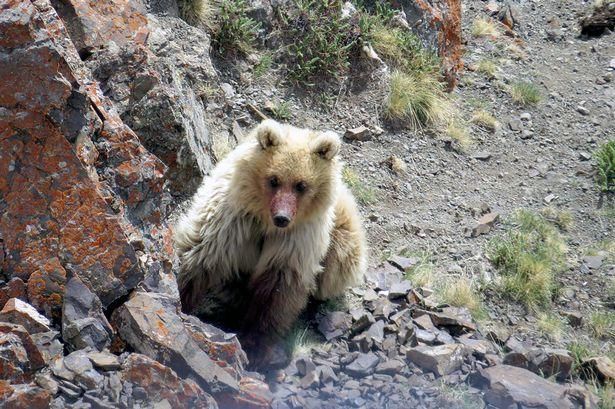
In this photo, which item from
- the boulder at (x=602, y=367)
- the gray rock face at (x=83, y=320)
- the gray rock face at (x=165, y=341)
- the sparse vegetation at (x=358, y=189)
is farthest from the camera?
the sparse vegetation at (x=358, y=189)

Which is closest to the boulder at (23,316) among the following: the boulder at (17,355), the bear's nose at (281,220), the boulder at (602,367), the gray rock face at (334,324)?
the boulder at (17,355)

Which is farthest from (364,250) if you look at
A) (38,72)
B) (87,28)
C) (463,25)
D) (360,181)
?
(463,25)

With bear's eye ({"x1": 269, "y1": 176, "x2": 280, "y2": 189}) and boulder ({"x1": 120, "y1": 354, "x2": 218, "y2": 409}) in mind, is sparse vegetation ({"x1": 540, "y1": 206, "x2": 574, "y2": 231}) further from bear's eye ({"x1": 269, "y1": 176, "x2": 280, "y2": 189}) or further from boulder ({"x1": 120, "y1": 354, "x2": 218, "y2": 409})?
boulder ({"x1": 120, "y1": 354, "x2": 218, "y2": 409})

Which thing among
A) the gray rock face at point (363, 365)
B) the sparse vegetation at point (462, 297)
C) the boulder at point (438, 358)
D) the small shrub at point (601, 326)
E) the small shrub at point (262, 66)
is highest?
the small shrub at point (262, 66)

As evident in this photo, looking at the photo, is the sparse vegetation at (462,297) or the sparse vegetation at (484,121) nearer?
the sparse vegetation at (462,297)

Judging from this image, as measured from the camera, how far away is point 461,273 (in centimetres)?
712

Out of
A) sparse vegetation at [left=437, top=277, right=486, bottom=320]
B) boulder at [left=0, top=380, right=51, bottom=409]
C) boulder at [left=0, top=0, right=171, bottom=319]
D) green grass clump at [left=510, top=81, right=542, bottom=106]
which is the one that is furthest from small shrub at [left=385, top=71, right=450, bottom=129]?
boulder at [left=0, top=380, right=51, bottom=409]

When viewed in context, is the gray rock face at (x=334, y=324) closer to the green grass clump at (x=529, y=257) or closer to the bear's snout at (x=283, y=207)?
the bear's snout at (x=283, y=207)

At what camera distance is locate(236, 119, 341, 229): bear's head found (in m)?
5.32

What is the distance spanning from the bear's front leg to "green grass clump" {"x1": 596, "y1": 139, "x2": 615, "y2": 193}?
4732 mm

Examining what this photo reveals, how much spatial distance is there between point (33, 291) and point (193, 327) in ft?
3.13

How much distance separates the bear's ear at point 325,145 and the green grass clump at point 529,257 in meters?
2.57

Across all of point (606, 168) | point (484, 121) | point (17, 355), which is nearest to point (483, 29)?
point (484, 121)

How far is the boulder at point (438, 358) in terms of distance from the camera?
5.26 m
